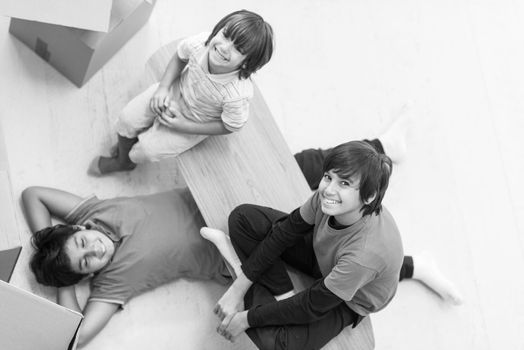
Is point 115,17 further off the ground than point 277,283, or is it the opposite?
point 115,17

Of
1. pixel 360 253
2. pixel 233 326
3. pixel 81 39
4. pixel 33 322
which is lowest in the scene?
pixel 233 326

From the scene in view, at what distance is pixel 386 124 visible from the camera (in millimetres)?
1924

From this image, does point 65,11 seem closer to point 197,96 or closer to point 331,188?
Result: point 197,96

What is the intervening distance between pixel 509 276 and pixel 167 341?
2.95 ft

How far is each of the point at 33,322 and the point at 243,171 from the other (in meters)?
0.60

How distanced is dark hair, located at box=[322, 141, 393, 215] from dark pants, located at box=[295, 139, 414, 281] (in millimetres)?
472

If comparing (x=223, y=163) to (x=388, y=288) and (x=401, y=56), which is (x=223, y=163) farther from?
(x=401, y=56)

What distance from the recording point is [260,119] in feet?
5.43

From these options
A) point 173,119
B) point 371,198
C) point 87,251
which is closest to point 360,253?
point 371,198

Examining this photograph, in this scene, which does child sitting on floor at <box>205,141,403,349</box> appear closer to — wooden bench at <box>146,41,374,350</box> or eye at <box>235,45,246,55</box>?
wooden bench at <box>146,41,374,350</box>

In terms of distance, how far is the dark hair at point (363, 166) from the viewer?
4.10ft

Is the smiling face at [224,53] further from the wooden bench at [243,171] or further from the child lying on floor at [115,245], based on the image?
the child lying on floor at [115,245]

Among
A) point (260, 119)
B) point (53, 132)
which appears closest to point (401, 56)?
point (260, 119)

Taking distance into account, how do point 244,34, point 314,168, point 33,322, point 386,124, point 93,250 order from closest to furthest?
point 33,322 → point 244,34 → point 93,250 → point 314,168 → point 386,124
